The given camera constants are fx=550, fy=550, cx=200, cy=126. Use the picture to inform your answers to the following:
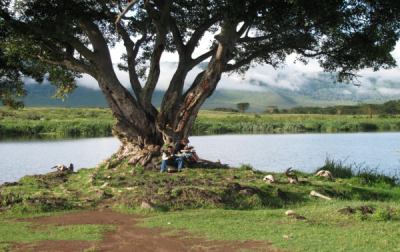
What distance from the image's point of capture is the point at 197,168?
812 inches

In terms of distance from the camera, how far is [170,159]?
67.4 ft

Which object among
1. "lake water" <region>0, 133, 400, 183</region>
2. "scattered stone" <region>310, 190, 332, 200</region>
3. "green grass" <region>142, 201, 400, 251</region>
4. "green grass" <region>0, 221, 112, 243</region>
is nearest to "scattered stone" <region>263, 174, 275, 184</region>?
"scattered stone" <region>310, 190, 332, 200</region>

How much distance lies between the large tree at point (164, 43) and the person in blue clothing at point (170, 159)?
0.67 meters

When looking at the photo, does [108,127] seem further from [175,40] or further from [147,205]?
[147,205]

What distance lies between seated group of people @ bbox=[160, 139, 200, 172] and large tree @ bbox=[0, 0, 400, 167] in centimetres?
51

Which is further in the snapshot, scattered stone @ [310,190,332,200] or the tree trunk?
the tree trunk

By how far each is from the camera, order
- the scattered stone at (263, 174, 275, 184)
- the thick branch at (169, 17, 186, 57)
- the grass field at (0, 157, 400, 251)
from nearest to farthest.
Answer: the grass field at (0, 157, 400, 251), the scattered stone at (263, 174, 275, 184), the thick branch at (169, 17, 186, 57)

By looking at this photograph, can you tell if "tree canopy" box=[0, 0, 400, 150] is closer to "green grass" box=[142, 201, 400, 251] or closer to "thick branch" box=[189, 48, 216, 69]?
"thick branch" box=[189, 48, 216, 69]

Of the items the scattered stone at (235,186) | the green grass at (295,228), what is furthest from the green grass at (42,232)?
the scattered stone at (235,186)

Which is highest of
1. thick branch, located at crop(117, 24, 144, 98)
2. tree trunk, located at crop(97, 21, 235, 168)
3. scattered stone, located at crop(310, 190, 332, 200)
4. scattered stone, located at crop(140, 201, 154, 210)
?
thick branch, located at crop(117, 24, 144, 98)

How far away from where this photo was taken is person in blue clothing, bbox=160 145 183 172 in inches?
794

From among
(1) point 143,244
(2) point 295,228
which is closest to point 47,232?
(1) point 143,244

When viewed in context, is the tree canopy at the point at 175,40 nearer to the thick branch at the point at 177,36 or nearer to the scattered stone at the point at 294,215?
the thick branch at the point at 177,36

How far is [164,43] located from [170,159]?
4877mm
